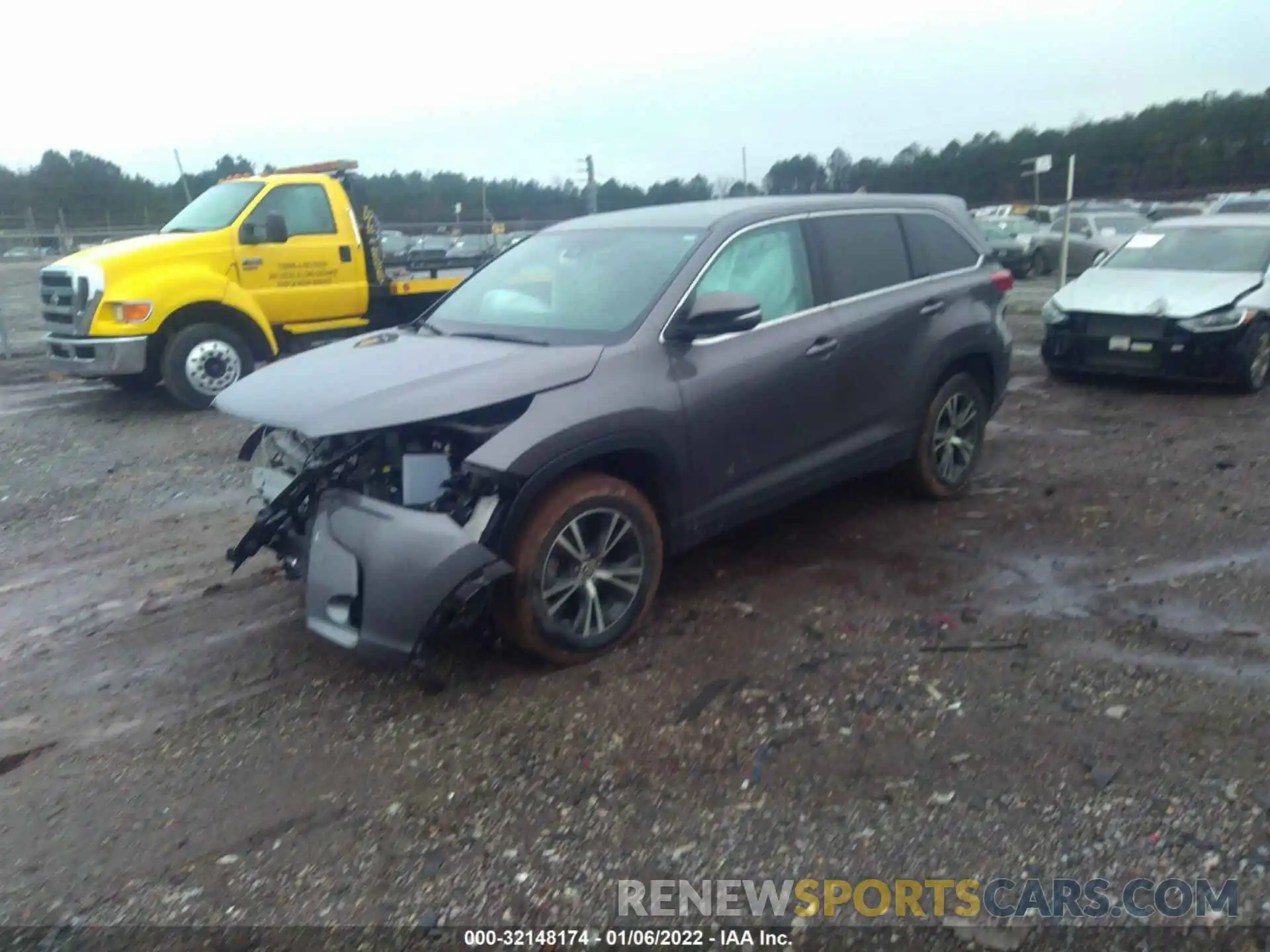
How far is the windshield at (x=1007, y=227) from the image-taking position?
2388 cm

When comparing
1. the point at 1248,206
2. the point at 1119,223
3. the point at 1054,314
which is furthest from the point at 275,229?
the point at 1119,223

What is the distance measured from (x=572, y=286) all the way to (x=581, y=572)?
1.53 meters

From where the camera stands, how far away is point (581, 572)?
4188 mm

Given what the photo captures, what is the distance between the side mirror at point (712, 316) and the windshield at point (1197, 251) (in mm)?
7230

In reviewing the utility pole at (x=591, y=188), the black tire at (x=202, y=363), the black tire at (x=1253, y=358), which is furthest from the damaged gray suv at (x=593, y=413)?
the utility pole at (x=591, y=188)

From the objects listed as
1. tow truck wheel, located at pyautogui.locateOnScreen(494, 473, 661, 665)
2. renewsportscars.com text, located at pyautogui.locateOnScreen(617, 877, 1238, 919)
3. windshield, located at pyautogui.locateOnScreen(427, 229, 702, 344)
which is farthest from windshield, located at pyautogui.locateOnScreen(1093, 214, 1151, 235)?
renewsportscars.com text, located at pyautogui.locateOnScreen(617, 877, 1238, 919)

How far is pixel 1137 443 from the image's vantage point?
25.1 feet

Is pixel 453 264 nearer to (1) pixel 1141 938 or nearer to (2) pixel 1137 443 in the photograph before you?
(2) pixel 1137 443

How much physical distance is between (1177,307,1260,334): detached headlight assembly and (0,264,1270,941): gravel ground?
11.0 feet

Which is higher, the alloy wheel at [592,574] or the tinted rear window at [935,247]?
the tinted rear window at [935,247]

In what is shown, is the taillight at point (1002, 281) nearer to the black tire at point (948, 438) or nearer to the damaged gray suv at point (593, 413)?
the damaged gray suv at point (593, 413)

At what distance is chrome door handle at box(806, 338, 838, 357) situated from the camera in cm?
507

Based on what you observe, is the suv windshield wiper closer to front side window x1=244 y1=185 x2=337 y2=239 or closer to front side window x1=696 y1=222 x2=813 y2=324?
front side window x1=696 y1=222 x2=813 y2=324

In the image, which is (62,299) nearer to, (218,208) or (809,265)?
(218,208)
